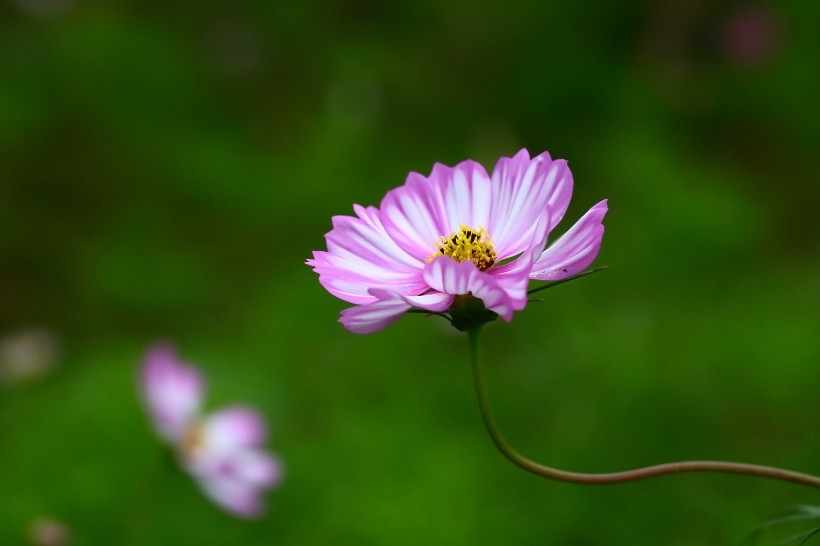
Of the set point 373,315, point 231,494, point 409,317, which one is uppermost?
point 409,317

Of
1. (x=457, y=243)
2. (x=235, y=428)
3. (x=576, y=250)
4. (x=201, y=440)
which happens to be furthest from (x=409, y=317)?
(x=576, y=250)

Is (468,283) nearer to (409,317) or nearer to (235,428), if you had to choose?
(235,428)

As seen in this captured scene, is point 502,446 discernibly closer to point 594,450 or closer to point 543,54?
point 594,450

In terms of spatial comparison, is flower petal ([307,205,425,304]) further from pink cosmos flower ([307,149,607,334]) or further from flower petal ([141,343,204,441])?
flower petal ([141,343,204,441])

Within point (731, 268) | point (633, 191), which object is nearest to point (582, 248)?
point (731, 268)

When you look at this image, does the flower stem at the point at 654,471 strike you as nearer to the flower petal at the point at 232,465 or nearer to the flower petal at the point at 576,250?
the flower petal at the point at 576,250

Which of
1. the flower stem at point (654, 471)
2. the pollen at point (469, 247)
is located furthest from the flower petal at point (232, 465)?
the flower stem at point (654, 471)
